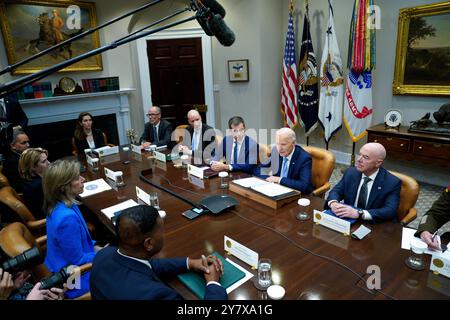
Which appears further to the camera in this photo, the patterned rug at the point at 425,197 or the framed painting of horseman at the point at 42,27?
the framed painting of horseman at the point at 42,27

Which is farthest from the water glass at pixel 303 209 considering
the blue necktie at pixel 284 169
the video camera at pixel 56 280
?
the video camera at pixel 56 280

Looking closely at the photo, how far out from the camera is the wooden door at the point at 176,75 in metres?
5.68

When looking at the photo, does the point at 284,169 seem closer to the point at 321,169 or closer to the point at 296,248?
the point at 321,169

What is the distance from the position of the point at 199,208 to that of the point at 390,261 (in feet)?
3.74

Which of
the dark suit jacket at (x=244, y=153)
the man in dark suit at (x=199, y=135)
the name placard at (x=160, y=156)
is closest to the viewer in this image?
the dark suit jacket at (x=244, y=153)

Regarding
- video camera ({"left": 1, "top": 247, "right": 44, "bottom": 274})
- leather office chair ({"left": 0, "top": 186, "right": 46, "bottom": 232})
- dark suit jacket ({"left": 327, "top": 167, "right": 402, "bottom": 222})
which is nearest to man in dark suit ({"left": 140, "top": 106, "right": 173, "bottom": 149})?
leather office chair ({"left": 0, "top": 186, "right": 46, "bottom": 232})

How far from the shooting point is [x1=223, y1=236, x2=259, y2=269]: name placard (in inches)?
57.4

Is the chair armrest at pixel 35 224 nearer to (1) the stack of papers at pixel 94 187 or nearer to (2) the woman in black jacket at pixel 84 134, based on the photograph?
(1) the stack of papers at pixel 94 187

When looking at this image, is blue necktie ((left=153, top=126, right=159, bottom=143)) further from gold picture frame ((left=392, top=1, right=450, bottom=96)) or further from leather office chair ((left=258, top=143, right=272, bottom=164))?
gold picture frame ((left=392, top=1, right=450, bottom=96))

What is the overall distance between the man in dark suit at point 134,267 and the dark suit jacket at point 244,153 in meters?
1.62

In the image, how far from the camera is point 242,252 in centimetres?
152

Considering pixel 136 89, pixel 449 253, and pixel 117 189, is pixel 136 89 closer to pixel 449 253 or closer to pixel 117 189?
pixel 117 189

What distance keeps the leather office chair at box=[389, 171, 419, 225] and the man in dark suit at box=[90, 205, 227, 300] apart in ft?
4.90
